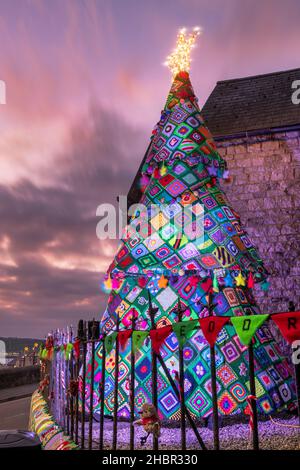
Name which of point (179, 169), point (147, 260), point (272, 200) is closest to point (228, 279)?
point (147, 260)

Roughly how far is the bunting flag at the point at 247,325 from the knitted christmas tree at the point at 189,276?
216 cm

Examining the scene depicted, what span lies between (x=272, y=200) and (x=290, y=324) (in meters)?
7.63

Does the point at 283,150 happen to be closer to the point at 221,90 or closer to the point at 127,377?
the point at 221,90

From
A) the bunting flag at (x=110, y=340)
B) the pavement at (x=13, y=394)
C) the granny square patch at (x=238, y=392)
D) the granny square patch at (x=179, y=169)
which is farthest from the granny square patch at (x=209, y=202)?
the pavement at (x=13, y=394)

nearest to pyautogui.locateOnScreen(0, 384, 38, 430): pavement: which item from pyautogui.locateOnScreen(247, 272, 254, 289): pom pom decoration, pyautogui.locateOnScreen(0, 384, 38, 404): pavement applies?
pyautogui.locateOnScreen(0, 384, 38, 404): pavement

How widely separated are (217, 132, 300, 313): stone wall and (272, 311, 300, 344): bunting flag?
6942 mm

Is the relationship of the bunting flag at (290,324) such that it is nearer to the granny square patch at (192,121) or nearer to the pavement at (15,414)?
the granny square patch at (192,121)

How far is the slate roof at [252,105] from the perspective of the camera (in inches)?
394

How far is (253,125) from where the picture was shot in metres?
10.1

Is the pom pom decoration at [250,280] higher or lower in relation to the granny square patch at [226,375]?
higher

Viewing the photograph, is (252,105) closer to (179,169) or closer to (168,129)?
(168,129)

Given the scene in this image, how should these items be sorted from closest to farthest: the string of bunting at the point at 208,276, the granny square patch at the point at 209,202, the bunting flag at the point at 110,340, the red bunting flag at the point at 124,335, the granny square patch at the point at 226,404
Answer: the red bunting flag at the point at 124,335
the bunting flag at the point at 110,340
the granny square patch at the point at 226,404
the string of bunting at the point at 208,276
the granny square patch at the point at 209,202

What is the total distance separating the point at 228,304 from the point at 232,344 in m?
0.50
